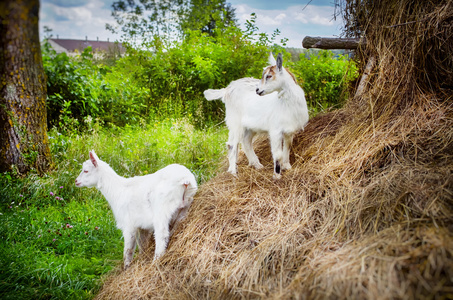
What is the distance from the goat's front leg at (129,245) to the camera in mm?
3199

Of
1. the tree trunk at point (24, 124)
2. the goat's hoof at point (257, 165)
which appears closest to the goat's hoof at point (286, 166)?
the goat's hoof at point (257, 165)

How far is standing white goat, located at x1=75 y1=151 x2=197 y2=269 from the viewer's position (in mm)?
3117

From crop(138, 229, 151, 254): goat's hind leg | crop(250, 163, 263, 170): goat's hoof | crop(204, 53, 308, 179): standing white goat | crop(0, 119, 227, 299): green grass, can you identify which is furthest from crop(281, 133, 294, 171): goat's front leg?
crop(138, 229, 151, 254): goat's hind leg

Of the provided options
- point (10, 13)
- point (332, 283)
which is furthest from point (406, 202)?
point (10, 13)

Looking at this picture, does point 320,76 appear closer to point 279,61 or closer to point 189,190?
point 279,61

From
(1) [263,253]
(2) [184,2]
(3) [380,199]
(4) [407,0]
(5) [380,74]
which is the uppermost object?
(2) [184,2]

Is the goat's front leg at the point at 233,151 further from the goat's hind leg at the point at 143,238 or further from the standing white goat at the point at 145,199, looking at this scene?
the goat's hind leg at the point at 143,238

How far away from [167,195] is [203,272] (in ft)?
2.56

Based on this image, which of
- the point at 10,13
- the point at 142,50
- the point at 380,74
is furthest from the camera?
the point at 142,50

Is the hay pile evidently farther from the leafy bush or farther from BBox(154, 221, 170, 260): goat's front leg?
the leafy bush

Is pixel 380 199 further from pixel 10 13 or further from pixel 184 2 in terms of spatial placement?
pixel 184 2

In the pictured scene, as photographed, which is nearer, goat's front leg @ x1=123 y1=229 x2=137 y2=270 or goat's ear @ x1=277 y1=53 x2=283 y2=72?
goat's front leg @ x1=123 y1=229 x2=137 y2=270

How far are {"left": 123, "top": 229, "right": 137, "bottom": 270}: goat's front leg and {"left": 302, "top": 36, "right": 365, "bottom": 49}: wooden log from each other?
8.31 ft

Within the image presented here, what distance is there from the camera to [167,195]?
123 inches
